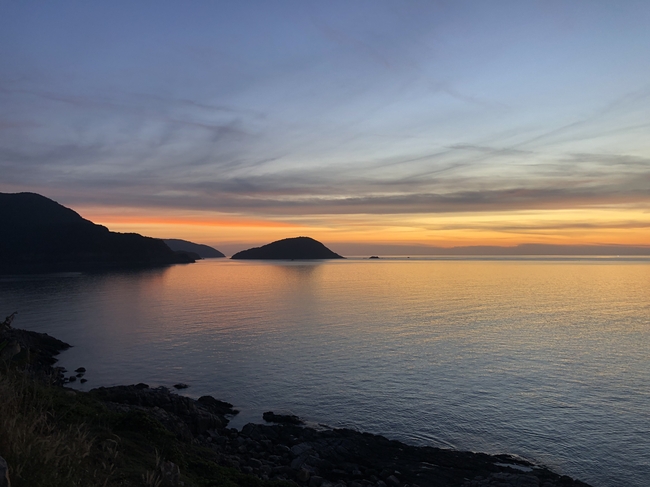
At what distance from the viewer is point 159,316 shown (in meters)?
72.8

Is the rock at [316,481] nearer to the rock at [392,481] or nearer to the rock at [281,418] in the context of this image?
the rock at [392,481]

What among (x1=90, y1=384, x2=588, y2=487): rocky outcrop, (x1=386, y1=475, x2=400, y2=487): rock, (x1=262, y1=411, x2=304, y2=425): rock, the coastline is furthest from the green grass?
(x1=262, y1=411, x2=304, y2=425): rock

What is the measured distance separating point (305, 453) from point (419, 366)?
20.4 metres

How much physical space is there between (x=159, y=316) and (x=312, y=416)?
52057 mm

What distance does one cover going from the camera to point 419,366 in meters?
40.4

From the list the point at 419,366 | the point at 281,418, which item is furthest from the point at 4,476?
the point at 419,366

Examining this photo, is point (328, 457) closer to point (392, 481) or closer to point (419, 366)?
point (392, 481)

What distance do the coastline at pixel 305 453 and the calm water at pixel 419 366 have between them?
6.12 ft

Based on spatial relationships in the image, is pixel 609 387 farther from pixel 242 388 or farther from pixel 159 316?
pixel 159 316

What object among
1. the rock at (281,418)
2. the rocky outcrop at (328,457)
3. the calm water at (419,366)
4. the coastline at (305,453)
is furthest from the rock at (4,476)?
the rock at (281,418)

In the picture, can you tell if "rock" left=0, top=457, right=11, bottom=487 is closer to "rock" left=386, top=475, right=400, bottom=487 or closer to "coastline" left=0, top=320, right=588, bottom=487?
"coastline" left=0, top=320, right=588, bottom=487

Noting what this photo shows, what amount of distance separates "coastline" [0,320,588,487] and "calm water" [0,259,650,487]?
187 cm

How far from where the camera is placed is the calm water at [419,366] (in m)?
26.2

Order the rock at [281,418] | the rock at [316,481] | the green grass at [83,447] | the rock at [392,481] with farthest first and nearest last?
the rock at [281,418], the rock at [392,481], the rock at [316,481], the green grass at [83,447]
